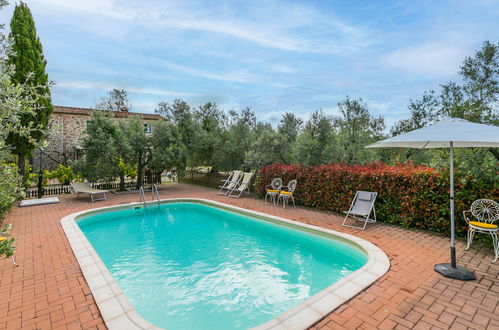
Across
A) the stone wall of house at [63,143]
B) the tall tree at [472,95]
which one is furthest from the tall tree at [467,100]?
the stone wall of house at [63,143]

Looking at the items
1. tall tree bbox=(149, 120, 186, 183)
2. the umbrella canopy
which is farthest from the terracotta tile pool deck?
tall tree bbox=(149, 120, 186, 183)

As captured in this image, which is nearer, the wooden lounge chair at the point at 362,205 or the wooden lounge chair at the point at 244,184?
the wooden lounge chair at the point at 362,205

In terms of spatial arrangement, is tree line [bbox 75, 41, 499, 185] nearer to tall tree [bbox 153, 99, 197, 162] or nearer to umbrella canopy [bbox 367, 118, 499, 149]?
tall tree [bbox 153, 99, 197, 162]

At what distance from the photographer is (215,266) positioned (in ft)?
16.6

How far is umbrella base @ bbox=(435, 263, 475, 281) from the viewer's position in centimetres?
368

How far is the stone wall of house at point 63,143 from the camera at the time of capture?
1787 centimetres

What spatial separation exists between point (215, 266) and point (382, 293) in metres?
3.03

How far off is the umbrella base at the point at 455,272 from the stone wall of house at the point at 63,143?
2076 centimetres

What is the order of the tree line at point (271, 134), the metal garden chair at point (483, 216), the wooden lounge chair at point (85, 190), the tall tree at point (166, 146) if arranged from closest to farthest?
the metal garden chair at point (483, 216)
the tree line at point (271, 134)
the wooden lounge chair at point (85, 190)
the tall tree at point (166, 146)

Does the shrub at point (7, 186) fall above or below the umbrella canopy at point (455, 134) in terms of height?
below

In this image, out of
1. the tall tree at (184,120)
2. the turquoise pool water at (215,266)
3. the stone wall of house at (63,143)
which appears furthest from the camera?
the stone wall of house at (63,143)

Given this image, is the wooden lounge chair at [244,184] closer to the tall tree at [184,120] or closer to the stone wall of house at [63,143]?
the tall tree at [184,120]

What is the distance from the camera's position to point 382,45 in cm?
966

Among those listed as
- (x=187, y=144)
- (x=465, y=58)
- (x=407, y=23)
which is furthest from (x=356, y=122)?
(x=187, y=144)
